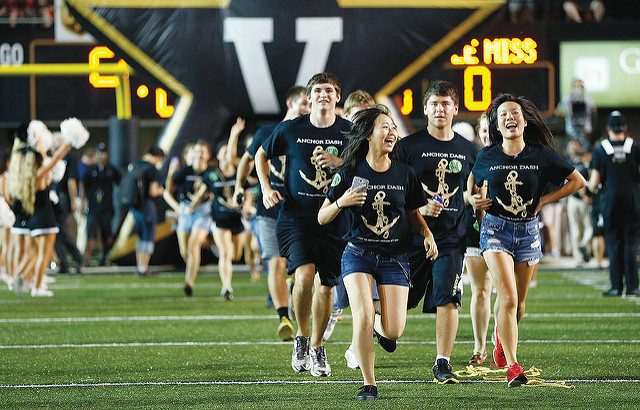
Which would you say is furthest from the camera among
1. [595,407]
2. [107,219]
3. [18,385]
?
[107,219]

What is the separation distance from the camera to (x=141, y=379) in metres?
7.62

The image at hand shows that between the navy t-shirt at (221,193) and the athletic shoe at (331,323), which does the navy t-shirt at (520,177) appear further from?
the navy t-shirt at (221,193)

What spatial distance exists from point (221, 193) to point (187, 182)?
1025mm

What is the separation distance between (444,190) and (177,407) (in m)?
2.38

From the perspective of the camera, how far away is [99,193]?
1959cm

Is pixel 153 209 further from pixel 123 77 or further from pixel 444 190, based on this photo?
pixel 444 190

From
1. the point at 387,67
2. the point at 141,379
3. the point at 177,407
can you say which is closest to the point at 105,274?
the point at 387,67

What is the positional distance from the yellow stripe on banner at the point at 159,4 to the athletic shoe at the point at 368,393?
1188cm

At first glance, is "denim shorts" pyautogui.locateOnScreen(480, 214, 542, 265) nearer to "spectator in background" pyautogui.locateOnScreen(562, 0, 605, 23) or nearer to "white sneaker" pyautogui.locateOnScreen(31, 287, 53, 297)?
"white sneaker" pyautogui.locateOnScreen(31, 287, 53, 297)

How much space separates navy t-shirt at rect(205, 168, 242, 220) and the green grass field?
1063 mm

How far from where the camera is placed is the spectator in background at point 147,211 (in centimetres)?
1741

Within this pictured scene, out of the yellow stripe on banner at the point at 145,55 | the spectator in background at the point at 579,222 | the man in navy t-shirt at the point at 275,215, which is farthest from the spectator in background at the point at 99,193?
the man in navy t-shirt at the point at 275,215

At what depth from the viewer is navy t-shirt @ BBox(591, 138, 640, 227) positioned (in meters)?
13.5

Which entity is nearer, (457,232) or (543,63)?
(457,232)
